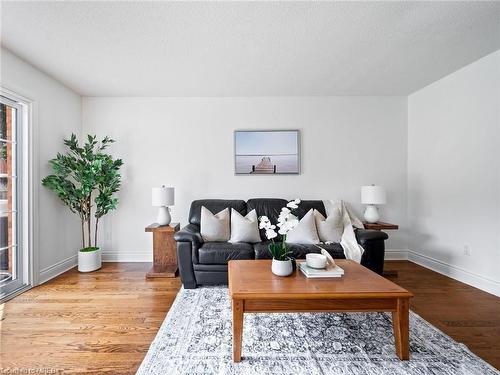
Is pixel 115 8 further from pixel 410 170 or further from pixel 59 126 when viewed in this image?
pixel 410 170

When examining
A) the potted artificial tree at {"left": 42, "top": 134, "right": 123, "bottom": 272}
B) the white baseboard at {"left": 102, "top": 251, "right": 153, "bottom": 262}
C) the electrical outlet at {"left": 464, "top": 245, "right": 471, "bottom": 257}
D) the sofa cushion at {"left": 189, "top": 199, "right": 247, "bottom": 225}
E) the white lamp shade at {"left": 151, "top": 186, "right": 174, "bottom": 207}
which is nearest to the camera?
the electrical outlet at {"left": 464, "top": 245, "right": 471, "bottom": 257}

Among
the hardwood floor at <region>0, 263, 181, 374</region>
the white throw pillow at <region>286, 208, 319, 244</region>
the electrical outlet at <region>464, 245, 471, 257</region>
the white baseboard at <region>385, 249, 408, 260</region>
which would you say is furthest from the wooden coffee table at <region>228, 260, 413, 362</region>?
the white baseboard at <region>385, 249, 408, 260</region>

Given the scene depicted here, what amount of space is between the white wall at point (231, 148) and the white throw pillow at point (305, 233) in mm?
790

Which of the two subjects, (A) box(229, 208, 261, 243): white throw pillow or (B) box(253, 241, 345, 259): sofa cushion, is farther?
(A) box(229, 208, 261, 243): white throw pillow

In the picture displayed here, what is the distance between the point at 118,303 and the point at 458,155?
425 centimetres

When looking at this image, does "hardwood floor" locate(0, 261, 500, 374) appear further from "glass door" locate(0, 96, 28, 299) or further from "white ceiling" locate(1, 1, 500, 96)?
"white ceiling" locate(1, 1, 500, 96)

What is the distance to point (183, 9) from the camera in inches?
71.6

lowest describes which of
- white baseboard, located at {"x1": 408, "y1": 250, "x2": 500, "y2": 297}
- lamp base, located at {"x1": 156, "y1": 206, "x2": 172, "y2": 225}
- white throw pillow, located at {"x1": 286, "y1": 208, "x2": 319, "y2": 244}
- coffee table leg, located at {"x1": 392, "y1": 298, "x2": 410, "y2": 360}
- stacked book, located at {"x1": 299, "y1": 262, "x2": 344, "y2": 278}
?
white baseboard, located at {"x1": 408, "y1": 250, "x2": 500, "y2": 297}

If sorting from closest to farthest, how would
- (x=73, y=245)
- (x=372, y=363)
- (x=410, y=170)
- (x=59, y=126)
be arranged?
(x=372, y=363), (x=59, y=126), (x=73, y=245), (x=410, y=170)

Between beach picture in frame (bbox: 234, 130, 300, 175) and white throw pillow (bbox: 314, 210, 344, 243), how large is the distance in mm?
906

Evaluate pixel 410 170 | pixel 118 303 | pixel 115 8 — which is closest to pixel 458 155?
pixel 410 170

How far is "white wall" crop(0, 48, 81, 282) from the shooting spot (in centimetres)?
259

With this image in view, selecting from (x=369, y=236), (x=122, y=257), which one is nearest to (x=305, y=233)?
(x=369, y=236)

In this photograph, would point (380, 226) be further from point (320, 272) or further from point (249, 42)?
point (249, 42)
